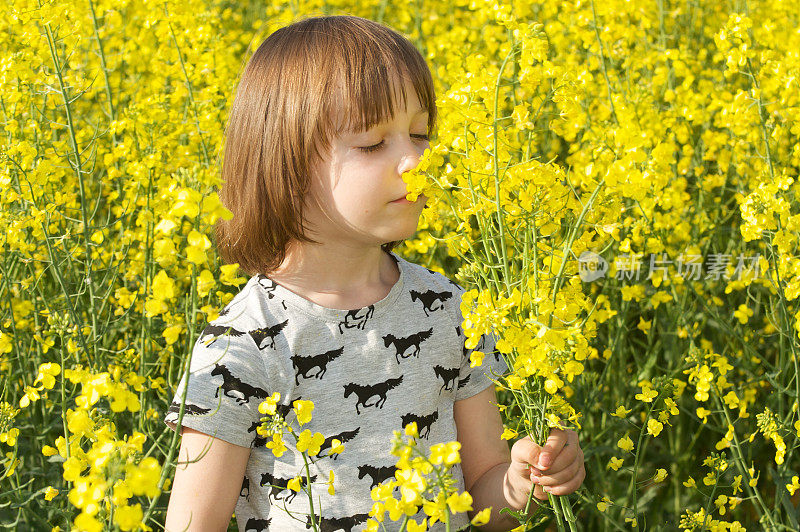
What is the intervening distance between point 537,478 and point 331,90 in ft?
2.37

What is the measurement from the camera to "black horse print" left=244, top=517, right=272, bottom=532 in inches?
60.9

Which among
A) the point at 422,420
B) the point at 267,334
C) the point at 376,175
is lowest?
the point at 422,420

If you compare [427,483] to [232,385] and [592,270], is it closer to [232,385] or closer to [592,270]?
[232,385]

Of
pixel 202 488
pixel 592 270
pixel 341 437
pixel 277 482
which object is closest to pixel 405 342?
pixel 341 437

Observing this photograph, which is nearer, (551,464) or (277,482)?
(551,464)

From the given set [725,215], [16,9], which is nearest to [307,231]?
[16,9]

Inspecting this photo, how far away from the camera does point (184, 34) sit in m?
2.64

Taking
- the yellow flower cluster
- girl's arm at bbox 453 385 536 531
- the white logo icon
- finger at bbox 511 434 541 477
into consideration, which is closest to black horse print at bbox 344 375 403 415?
girl's arm at bbox 453 385 536 531

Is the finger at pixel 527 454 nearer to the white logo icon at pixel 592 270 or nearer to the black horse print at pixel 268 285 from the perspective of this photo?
the black horse print at pixel 268 285

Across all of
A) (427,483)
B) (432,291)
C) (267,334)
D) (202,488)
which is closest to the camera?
(427,483)

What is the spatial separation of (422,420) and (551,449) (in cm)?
38

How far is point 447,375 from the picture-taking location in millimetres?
1649

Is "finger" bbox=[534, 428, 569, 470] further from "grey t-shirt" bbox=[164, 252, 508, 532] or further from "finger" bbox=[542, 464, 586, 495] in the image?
"grey t-shirt" bbox=[164, 252, 508, 532]

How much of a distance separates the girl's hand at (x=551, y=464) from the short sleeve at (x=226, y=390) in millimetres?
443
